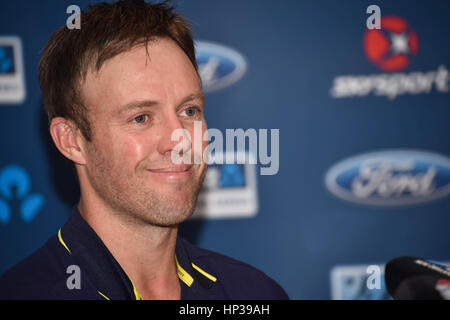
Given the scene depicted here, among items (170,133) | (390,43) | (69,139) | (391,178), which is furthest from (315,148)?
(69,139)

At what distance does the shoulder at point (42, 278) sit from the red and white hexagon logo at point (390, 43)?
1.94 meters

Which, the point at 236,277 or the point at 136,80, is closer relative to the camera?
the point at 136,80

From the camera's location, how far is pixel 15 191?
2.35 m

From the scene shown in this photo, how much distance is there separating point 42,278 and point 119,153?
459 mm

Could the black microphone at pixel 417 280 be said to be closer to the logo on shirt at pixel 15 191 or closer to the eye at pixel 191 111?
the eye at pixel 191 111

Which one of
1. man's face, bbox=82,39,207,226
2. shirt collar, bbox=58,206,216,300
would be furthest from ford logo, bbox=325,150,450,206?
shirt collar, bbox=58,206,216,300

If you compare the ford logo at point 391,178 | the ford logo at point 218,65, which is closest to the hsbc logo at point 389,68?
the ford logo at point 391,178

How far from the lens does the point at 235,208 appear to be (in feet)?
Result: 8.09

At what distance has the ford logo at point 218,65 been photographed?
2.41 metres

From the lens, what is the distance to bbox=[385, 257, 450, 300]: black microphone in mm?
876

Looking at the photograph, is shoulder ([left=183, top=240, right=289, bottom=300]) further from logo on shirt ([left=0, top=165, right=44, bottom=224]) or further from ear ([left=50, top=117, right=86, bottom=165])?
logo on shirt ([left=0, top=165, right=44, bottom=224])

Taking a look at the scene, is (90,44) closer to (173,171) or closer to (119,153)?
(119,153)

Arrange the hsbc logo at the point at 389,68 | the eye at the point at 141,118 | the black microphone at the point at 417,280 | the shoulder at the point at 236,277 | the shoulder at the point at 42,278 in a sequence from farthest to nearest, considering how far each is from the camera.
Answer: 1. the hsbc logo at the point at 389,68
2. the shoulder at the point at 236,277
3. the eye at the point at 141,118
4. the shoulder at the point at 42,278
5. the black microphone at the point at 417,280
